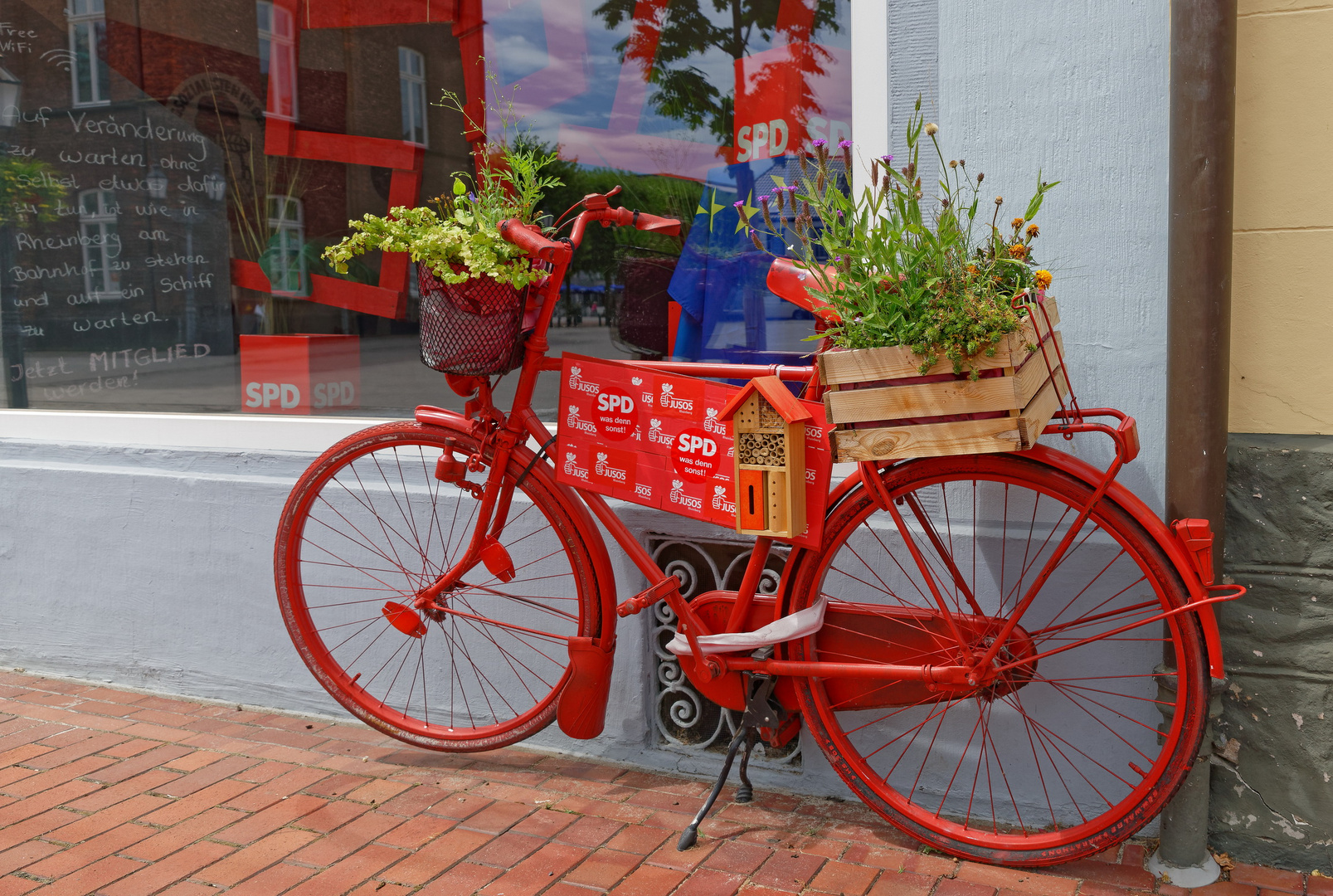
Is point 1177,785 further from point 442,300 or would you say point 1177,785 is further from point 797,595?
point 442,300

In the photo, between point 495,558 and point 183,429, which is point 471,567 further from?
point 183,429

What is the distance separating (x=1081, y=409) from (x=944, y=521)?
1.56 ft

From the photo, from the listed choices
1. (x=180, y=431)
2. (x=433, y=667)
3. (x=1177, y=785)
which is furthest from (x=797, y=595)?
(x=180, y=431)

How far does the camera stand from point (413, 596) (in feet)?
12.1

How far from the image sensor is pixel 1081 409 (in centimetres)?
281

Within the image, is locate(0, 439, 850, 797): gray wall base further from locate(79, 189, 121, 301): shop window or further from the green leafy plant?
the green leafy plant

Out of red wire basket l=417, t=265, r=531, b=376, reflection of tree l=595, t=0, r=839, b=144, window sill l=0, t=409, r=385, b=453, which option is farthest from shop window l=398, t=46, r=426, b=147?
red wire basket l=417, t=265, r=531, b=376

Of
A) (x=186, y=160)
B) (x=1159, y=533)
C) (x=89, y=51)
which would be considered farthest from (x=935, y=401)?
(x=89, y=51)

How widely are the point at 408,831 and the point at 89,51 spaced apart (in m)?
3.63

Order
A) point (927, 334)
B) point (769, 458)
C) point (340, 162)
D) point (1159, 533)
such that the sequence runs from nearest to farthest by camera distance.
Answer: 1. point (927, 334)
2. point (1159, 533)
3. point (769, 458)
4. point (340, 162)

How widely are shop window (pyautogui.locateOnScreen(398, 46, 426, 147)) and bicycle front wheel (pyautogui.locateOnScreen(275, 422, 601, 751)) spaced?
50.3 inches

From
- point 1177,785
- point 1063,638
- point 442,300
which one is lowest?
point 1177,785

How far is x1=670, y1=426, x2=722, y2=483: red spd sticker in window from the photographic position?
9.37 ft

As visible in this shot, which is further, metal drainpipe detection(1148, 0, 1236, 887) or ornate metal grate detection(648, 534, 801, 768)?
ornate metal grate detection(648, 534, 801, 768)
